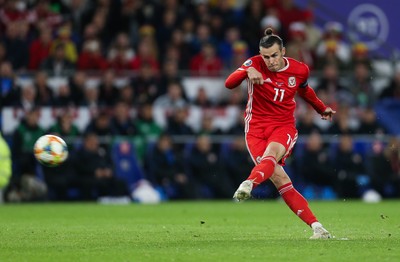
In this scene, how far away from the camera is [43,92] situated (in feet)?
70.3

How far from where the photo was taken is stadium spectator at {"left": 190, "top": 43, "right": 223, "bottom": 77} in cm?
2284

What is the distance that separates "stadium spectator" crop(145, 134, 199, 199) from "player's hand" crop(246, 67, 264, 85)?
A: 10.8 metres

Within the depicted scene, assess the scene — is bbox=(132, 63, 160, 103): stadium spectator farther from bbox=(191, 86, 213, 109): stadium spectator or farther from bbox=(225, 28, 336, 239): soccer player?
bbox=(225, 28, 336, 239): soccer player

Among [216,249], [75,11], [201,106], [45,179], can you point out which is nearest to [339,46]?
[201,106]

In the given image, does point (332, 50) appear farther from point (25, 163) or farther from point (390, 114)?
point (25, 163)

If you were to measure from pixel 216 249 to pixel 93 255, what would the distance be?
1.27m

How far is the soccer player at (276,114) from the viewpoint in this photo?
11.0 metres

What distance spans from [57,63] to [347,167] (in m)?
6.82

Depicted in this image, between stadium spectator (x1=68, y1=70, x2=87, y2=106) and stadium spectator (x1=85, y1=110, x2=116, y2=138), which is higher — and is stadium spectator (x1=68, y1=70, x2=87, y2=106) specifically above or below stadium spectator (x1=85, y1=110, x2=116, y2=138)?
above

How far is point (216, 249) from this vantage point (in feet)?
32.0

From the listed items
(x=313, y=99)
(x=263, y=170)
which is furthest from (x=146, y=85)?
(x=263, y=170)

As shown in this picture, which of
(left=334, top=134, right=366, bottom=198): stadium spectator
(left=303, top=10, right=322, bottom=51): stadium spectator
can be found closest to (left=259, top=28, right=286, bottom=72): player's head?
(left=334, top=134, right=366, bottom=198): stadium spectator

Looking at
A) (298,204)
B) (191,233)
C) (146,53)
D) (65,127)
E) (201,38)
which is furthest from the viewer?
(201,38)

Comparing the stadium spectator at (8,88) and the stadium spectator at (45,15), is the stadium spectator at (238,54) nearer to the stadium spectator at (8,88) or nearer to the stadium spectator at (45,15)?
the stadium spectator at (45,15)
